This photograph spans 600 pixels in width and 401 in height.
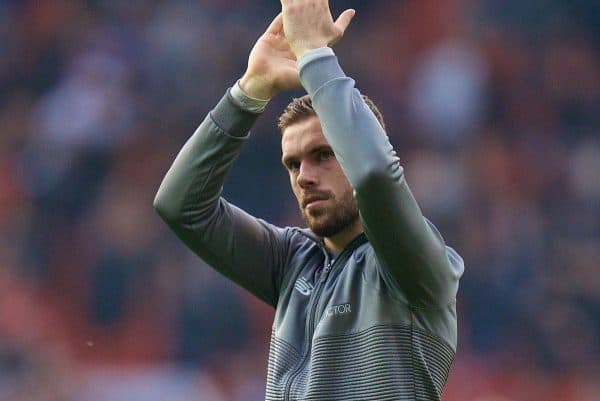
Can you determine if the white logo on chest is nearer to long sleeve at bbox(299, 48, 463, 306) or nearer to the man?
the man

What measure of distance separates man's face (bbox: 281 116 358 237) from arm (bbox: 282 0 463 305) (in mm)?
240

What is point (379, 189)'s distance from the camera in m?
2.54

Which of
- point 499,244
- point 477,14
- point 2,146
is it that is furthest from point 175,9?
point 499,244

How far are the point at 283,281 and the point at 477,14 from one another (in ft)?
17.2

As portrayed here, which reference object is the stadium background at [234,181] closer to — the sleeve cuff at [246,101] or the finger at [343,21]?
the sleeve cuff at [246,101]

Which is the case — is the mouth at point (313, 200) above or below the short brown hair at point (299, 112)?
below

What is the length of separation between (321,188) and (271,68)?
13.3 inches

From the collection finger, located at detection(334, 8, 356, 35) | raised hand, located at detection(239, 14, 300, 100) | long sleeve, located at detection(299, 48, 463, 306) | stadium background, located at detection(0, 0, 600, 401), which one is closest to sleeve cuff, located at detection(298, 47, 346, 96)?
long sleeve, located at detection(299, 48, 463, 306)

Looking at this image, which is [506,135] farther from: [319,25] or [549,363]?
[319,25]

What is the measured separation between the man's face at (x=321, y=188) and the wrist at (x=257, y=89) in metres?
0.14

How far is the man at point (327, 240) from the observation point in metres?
2.59

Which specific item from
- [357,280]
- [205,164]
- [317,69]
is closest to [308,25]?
[317,69]

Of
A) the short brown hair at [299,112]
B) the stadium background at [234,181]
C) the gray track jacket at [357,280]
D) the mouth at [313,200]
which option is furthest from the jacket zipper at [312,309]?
the stadium background at [234,181]

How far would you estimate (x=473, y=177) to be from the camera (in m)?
7.21
